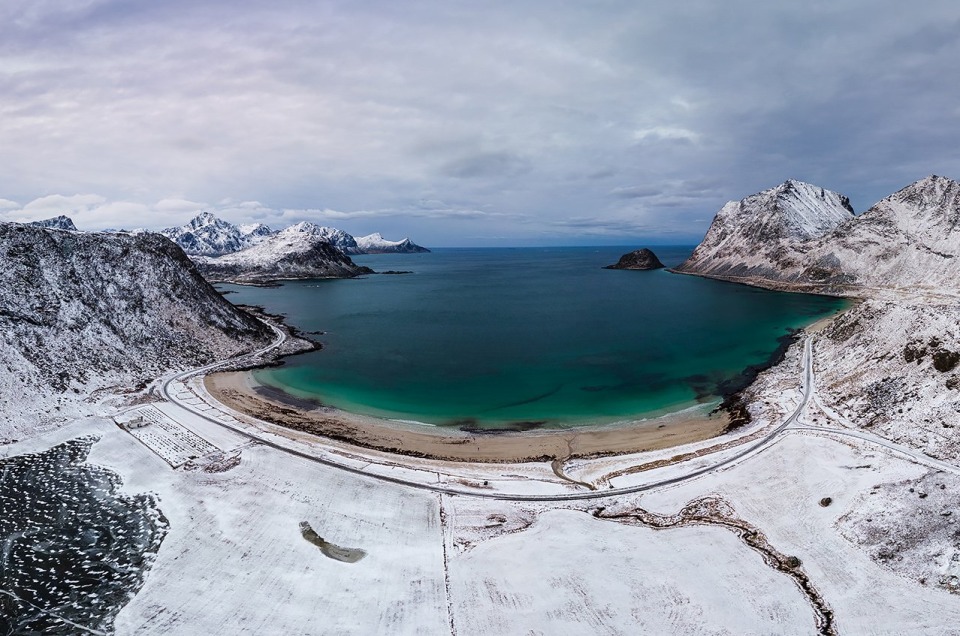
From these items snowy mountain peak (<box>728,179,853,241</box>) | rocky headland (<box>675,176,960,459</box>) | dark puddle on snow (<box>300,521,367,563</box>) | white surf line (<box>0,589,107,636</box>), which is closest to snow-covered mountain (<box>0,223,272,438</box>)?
white surf line (<box>0,589,107,636</box>)

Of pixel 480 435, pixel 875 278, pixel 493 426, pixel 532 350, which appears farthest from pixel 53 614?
pixel 875 278

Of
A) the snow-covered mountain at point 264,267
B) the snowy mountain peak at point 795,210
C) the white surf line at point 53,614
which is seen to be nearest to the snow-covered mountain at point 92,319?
the white surf line at point 53,614

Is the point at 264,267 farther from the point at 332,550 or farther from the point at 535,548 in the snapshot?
the point at 535,548

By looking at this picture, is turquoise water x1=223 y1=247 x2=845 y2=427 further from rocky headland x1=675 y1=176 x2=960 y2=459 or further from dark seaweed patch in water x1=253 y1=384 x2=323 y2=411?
rocky headland x1=675 y1=176 x2=960 y2=459

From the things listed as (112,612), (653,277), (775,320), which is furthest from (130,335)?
(653,277)

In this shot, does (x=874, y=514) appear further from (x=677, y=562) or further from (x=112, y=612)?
(x=112, y=612)

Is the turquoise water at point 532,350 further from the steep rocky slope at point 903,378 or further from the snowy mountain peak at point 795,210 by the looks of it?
the snowy mountain peak at point 795,210

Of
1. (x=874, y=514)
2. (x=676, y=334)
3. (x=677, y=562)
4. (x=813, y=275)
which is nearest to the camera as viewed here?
(x=677, y=562)
